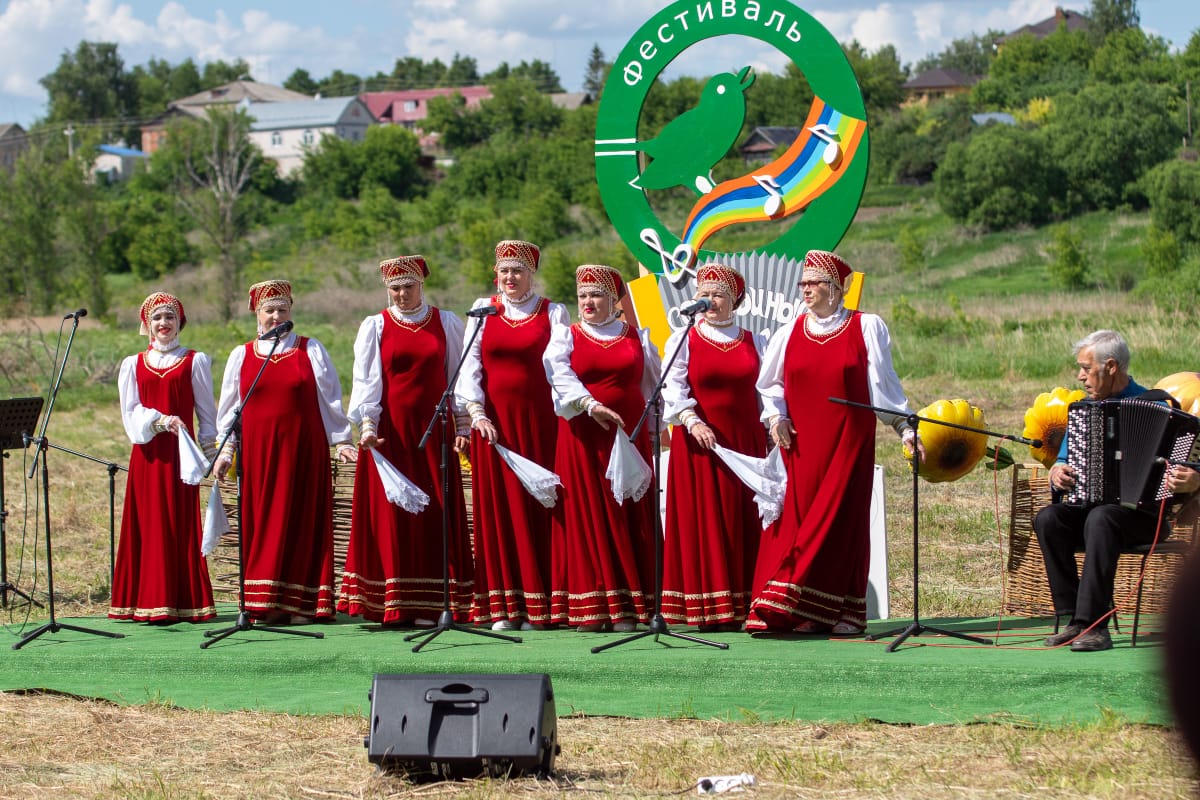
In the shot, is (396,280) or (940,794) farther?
(396,280)

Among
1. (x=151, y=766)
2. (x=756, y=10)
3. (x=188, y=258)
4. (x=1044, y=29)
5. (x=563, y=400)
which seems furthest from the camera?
(x=1044, y=29)

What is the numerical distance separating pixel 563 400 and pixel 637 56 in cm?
296

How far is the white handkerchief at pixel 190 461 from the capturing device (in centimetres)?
696

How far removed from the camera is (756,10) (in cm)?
821

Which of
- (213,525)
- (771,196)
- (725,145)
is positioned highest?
(725,145)

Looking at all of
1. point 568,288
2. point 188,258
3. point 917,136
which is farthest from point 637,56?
point 917,136

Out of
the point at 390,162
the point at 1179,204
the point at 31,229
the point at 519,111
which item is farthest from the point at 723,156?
the point at 519,111

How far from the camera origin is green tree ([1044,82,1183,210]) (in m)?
41.0

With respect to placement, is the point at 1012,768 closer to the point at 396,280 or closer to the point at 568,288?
the point at 396,280

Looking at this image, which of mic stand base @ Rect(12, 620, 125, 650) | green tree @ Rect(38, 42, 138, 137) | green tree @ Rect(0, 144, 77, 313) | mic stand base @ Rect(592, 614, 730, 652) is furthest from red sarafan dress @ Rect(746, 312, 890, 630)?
green tree @ Rect(38, 42, 138, 137)

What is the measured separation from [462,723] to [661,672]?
1.28 metres

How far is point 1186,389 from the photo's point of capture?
701 cm

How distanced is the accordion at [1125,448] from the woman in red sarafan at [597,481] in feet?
6.10

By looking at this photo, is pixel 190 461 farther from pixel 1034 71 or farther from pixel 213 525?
pixel 1034 71
